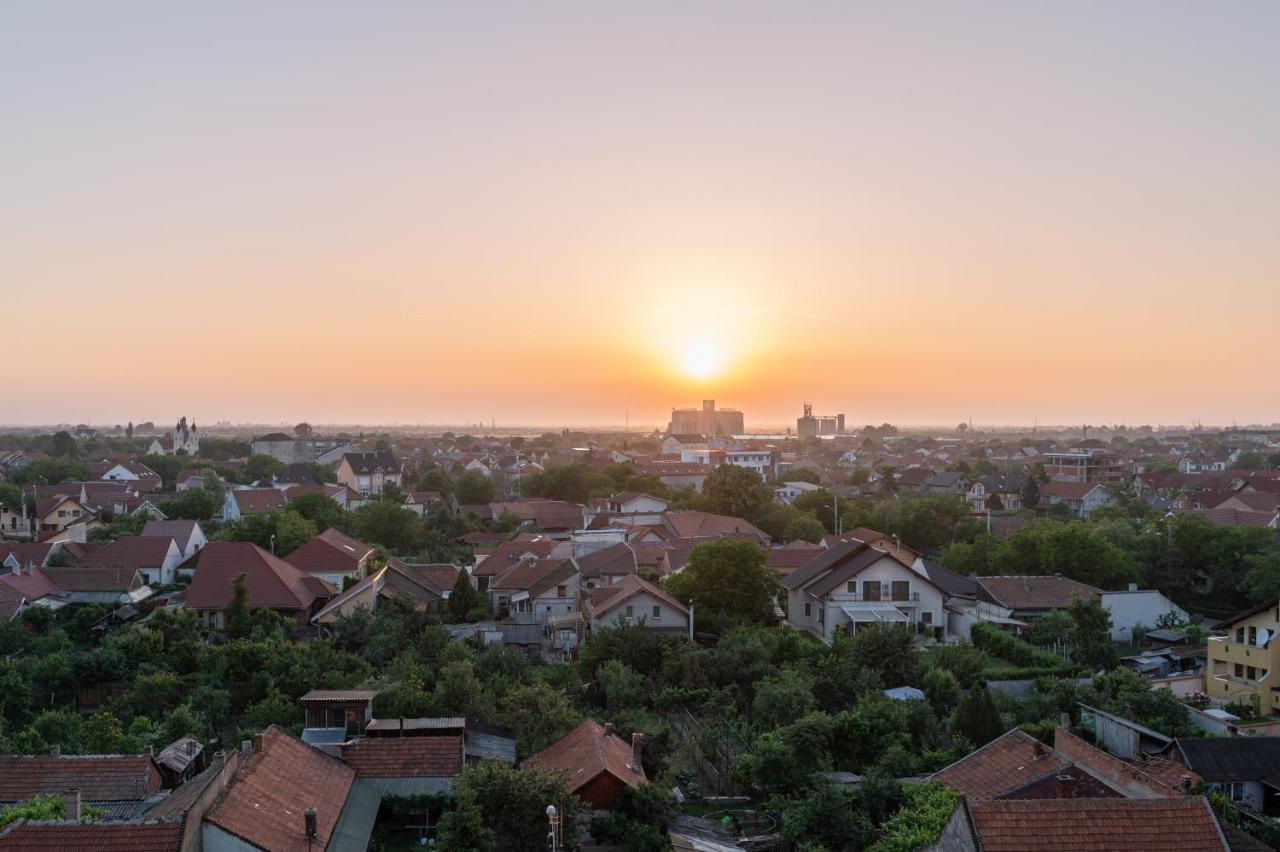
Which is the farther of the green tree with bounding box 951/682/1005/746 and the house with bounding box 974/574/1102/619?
the house with bounding box 974/574/1102/619

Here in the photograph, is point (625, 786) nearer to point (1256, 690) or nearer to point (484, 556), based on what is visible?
point (1256, 690)

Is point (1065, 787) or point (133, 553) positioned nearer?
point (1065, 787)

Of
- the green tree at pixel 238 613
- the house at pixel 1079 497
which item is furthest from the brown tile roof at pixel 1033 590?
the house at pixel 1079 497

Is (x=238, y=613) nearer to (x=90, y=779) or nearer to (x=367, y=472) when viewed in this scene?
(x=90, y=779)

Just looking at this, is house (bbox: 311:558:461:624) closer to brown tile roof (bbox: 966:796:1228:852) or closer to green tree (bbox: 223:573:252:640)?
green tree (bbox: 223:573:252:640)

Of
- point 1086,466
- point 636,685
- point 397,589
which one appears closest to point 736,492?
point 397,589

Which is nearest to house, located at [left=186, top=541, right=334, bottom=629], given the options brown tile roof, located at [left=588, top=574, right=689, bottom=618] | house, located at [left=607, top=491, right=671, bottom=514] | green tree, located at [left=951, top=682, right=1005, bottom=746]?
brown tile roof, located at [left=588, top=574, right=689, bottom=618]
